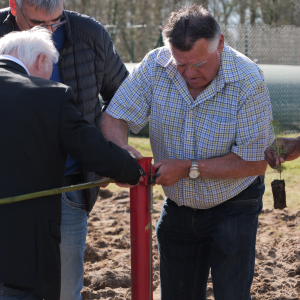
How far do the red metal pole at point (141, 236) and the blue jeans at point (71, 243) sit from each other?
577 mm

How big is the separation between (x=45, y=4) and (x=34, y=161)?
115cm

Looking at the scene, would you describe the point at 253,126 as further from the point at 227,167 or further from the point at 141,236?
the point at 141,236

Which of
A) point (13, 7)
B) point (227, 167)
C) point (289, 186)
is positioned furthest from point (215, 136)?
point (289, 186)

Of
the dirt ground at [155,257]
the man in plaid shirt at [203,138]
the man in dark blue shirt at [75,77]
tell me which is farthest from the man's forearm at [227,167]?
the dirt ground at [155,257]

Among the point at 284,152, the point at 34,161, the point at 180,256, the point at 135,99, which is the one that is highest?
the point at 135,99

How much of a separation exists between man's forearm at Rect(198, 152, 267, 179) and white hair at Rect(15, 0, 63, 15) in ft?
4.18

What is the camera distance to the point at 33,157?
1790 millimetres

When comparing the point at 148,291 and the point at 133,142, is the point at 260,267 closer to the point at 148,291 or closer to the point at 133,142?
the point at 148,291

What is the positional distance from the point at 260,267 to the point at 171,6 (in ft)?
79.7

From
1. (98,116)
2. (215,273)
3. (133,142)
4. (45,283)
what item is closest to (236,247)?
(215,273)

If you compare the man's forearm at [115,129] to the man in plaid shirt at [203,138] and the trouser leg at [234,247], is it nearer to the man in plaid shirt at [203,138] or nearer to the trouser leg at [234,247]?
the man in plaid shirt at [203,138]

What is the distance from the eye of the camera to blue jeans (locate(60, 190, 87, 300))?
2.64 metres

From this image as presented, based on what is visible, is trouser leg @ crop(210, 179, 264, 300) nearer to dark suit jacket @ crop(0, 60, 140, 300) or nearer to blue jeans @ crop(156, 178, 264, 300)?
blue jeans @ crop(156, 178, 264, 300)

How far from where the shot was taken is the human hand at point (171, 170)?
2.21m
